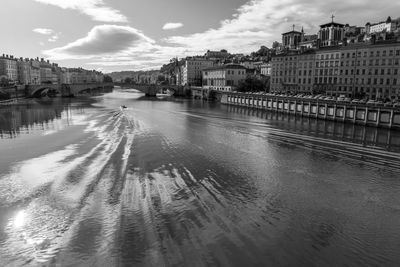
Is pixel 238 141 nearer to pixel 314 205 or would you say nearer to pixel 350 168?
pixel 350 168

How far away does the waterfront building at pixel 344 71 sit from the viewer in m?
87.3

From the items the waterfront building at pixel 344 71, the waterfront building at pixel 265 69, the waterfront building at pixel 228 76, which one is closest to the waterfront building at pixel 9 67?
the waterfront building at pixel 228 76

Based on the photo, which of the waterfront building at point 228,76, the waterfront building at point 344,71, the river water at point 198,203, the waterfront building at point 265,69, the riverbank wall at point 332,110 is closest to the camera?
the river water at point 198,203

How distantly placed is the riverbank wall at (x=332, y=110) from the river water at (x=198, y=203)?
1750 centimetres

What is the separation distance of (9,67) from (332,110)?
6787 inches

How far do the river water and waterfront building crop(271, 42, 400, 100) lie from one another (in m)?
59.3

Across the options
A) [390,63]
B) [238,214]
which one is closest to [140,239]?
[238,214]

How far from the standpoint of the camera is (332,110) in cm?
6347

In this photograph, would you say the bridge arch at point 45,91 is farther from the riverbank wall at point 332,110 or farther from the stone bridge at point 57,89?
the riverbank wall at point 332,110

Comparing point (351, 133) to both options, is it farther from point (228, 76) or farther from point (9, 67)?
point (9, 67)

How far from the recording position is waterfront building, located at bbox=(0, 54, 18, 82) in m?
170

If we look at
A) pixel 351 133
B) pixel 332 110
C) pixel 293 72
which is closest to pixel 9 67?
pixel 293 72

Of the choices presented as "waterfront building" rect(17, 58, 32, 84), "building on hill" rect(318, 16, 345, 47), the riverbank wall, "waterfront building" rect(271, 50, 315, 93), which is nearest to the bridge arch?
"waterfront building" rect(17, 58, 32, 84)

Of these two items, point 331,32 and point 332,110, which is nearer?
point 332,110
